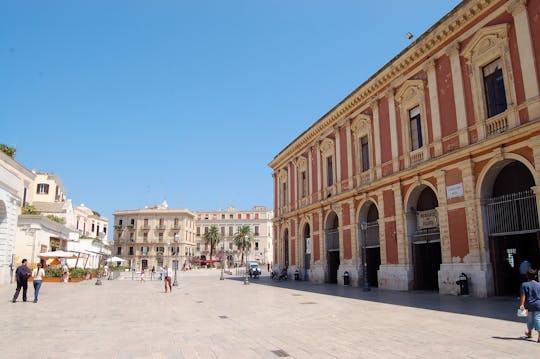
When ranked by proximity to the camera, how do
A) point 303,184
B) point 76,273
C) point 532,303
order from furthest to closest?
point 303,184 → point 76,273 → point 532,303

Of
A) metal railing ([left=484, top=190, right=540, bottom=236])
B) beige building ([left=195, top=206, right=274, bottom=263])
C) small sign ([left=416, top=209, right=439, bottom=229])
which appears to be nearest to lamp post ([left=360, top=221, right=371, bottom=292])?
small sign ([left=416, top=209, right=439, bottom=229])

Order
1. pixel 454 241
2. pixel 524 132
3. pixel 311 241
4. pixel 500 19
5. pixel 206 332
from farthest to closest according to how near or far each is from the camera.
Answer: pixel 311 241
pixel 454 241
pixel 500 19
pixel 524 132
pixel 206 332

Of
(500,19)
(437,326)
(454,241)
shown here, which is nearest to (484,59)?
(500,19)

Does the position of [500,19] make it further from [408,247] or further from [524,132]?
[408,247]

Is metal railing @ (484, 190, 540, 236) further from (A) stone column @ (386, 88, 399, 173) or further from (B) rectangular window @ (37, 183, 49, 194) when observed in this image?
(B) rectangular window @ (37, 183, 49, 194)

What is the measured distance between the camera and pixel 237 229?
97312 millimetres

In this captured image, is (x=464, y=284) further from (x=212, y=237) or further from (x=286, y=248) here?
(x=212, y=237)

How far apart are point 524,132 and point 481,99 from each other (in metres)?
2.70

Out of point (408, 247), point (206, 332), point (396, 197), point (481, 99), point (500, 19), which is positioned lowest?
point (206, 332)

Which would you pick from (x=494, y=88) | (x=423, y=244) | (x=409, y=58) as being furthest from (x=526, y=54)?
(x=423, y=244)

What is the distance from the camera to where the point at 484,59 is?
16.1 meters

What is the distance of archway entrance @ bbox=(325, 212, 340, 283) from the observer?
28006mm

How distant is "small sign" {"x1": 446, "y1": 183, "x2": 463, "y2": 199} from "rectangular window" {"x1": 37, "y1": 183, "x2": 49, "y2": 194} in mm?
50580

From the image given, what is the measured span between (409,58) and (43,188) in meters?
48.9
